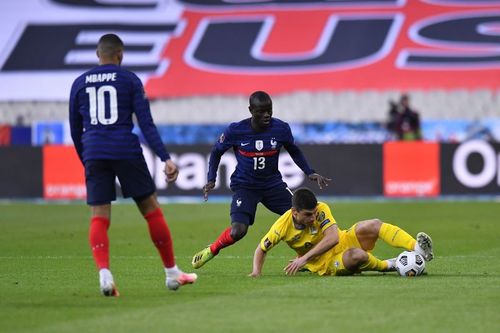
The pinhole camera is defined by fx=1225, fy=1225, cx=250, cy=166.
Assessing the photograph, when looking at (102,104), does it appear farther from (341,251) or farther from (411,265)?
(411,265)

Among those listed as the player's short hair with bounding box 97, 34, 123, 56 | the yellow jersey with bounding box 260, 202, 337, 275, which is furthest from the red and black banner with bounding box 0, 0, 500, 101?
the player's short hair with bounding box 97, 34, 123, 56

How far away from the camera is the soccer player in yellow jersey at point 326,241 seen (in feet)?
35.8

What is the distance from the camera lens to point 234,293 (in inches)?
387

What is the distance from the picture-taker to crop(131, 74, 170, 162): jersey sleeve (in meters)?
9.41

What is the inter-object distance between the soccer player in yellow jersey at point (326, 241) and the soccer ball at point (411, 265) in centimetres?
10

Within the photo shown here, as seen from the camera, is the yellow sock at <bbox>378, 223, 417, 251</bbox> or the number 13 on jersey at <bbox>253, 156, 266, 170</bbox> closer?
the yellow sock at <bbox>378, 223, 417, 251</bbox>

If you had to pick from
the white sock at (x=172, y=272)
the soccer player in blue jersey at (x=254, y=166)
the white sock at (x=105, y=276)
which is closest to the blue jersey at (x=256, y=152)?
the soccer player in blue jersey at (x=254, y=166)

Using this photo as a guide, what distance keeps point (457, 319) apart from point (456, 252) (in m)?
6.33

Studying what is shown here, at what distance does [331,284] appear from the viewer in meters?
10.4

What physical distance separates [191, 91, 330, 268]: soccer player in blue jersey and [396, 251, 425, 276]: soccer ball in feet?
4.42

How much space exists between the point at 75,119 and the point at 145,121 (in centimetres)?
66

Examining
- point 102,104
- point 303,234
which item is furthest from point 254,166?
point 102,104

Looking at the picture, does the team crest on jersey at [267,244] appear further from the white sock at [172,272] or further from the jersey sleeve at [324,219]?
the white sock at [172,272]

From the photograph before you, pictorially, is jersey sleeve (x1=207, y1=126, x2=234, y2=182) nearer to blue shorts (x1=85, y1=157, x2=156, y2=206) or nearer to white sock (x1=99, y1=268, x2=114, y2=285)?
blue shorts (x1=85, y1=157, x2=156, y2=206)
